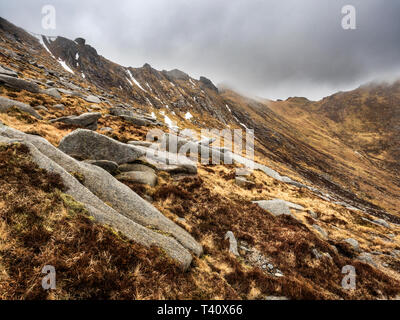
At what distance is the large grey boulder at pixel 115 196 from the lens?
8.37 m

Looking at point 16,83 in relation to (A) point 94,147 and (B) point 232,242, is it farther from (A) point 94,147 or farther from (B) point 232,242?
(B) point 232,242

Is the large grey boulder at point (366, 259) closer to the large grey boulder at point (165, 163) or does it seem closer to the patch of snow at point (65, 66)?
the large grey boulder at point (165, 163)

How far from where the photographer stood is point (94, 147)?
44.4ft

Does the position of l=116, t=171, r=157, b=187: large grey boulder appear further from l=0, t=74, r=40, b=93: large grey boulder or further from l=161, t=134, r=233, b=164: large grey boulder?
l=0, t=74, r=40, b=93: large grey boulder

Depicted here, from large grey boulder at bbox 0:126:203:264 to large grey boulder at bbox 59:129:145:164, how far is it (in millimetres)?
3850

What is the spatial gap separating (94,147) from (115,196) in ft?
22.1

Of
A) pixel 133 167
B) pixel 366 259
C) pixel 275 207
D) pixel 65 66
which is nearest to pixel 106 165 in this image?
pixel 133 167

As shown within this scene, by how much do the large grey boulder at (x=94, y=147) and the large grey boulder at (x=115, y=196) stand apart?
3.85m

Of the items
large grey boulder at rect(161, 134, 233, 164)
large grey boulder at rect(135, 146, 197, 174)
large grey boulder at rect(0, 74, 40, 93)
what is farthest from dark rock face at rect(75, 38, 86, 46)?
large grey boulder at rect(135, 146, 197, 174)

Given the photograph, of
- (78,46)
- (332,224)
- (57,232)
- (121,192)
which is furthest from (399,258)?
(78,46)

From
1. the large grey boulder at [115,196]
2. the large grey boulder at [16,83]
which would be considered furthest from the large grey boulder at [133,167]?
the large grey boulder at [16,83]

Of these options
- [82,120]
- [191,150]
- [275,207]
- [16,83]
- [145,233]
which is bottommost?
[275,207]
